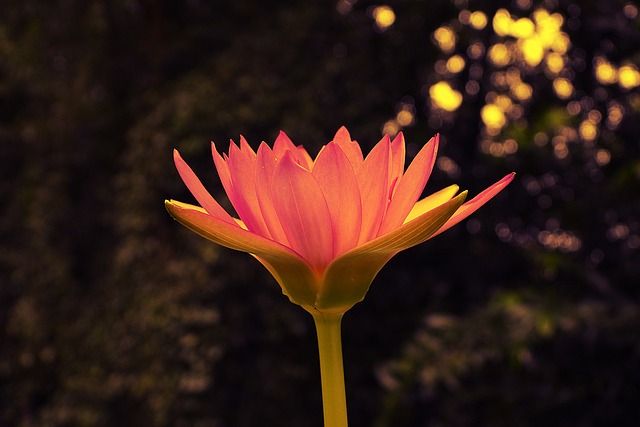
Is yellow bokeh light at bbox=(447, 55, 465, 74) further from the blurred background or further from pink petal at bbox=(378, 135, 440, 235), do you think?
pink petal at bbox=(378, 135, 440, 235)

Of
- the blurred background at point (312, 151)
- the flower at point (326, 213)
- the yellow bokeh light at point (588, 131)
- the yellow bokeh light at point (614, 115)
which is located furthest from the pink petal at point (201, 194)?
the yellow bokeh light at point (614, 115)

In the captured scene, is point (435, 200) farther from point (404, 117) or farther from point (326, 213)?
point (404, 117)

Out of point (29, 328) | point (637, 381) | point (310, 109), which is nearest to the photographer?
point (637, 381)

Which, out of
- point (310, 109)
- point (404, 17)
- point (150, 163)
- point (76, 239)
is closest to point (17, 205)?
point (76, 239)

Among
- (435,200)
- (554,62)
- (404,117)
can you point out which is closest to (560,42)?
(554,62)

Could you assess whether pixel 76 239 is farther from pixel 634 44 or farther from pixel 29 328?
pixel 634 44

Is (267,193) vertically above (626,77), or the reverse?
(626,77)

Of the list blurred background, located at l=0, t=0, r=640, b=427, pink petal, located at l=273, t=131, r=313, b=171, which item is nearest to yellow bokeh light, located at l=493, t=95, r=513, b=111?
blurred background, located at l=0, t=0, r=640, b=427
